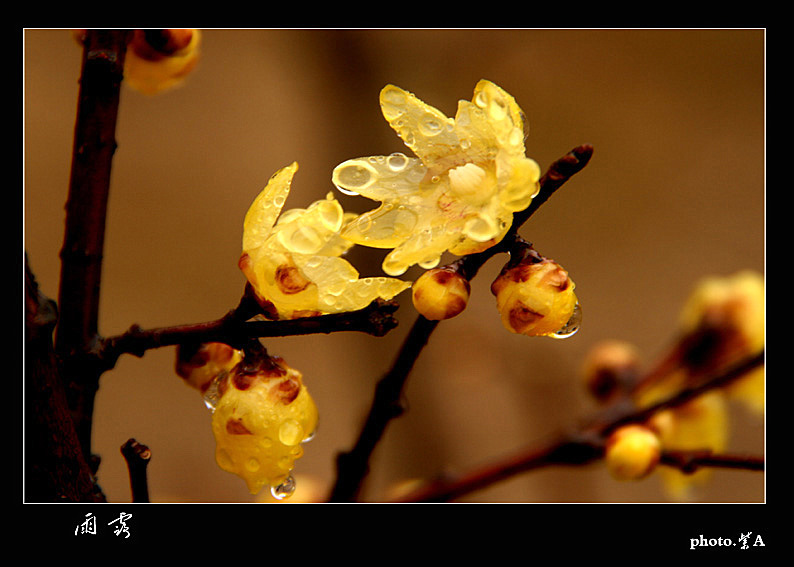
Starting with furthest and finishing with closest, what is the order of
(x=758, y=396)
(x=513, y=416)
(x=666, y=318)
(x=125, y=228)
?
(x=666, y=318), (x=513, y=416), (x=125, y=228), (x=758, y=396)

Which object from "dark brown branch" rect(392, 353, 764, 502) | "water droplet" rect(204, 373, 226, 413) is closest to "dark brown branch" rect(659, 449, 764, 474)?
"dark brown branch" rect(392, 353, 764, 502)

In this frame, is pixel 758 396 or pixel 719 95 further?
pixel 719 95

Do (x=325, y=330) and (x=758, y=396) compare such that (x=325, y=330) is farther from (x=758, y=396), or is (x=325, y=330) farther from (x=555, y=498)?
(x=555, y=498)

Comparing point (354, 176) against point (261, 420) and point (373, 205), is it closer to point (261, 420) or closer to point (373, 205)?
point (261, 420)

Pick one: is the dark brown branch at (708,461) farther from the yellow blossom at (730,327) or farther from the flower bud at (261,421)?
the flower bud at (261,421)

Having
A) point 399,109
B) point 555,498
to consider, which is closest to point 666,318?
point 555,498

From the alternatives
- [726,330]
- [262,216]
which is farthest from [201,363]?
[726,330]

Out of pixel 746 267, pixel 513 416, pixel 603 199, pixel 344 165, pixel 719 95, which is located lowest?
pixel 344 165

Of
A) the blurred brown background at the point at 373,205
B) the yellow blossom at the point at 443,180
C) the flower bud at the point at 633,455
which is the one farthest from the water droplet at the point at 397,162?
the blurred brown background at the point at 373,205
